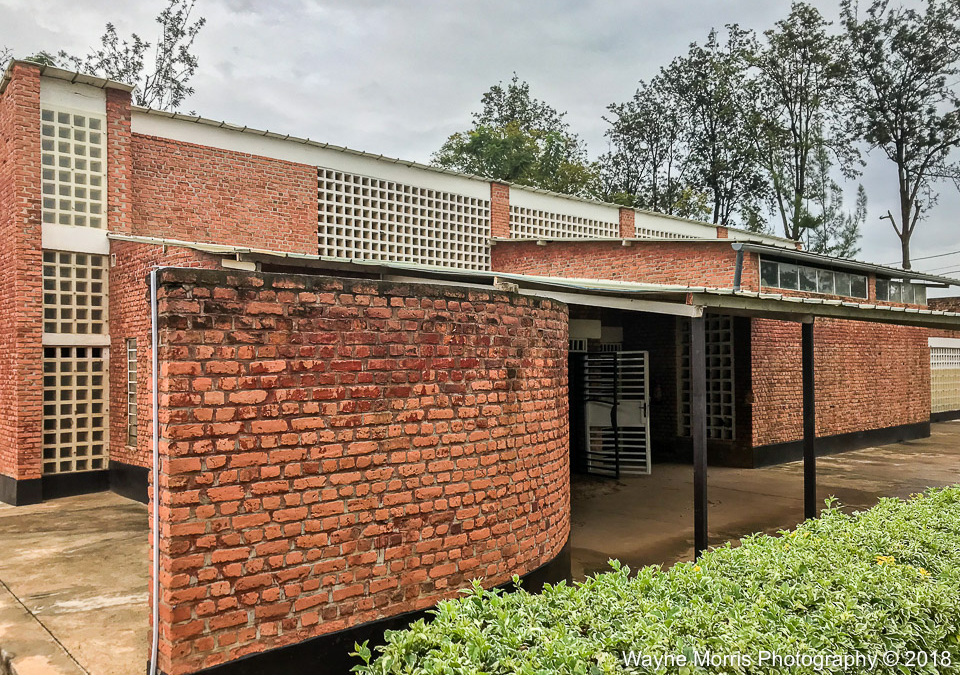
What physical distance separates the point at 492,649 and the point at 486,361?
213 centimetres

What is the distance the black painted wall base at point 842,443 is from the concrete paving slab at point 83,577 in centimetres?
1005

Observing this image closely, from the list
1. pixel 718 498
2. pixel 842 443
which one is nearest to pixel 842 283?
pixel 842 443

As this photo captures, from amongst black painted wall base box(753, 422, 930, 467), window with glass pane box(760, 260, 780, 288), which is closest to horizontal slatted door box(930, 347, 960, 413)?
black painted wall base box(753, 422, 930, 467)

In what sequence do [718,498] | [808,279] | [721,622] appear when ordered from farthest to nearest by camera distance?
[808,279], [718,498], [721,622]

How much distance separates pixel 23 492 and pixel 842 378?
14424 millimetres

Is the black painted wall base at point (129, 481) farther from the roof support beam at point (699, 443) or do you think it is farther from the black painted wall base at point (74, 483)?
the roof support beam at point (699, 443)

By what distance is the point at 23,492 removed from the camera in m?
8.58

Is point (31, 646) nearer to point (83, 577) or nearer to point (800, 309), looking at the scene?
point (83, 577)

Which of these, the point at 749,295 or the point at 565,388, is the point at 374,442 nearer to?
the point at 565,388

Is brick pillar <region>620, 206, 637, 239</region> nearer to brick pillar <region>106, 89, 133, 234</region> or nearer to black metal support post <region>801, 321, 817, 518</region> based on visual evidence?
black metal support post <region>801, 321, 817, 518</region>

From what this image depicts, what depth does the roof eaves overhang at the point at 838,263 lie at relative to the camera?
11.4 meters

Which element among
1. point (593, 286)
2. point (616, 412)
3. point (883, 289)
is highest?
point (883, 289)

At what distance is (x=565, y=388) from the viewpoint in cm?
553

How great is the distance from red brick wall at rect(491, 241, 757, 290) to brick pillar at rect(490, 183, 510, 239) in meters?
0.34
